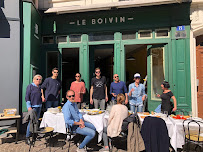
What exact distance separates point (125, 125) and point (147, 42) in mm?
3929

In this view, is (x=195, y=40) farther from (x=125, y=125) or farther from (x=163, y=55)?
(x=125, y=125)

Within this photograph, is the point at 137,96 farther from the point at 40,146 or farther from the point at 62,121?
the point at 40,146

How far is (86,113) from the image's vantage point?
4281 mm

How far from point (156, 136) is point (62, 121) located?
234 cm

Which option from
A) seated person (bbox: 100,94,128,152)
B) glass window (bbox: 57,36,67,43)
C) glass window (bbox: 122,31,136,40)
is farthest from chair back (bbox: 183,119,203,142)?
glass window (bbox: 57,36,67,43)

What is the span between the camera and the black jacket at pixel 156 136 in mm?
2869

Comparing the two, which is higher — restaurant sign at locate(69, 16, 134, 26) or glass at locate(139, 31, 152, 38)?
restaurant sign at locate(69, 16, 134, 26)

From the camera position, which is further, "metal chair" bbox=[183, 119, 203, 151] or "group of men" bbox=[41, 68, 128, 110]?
"group of men" bbox=[41, 68, 128, 110]

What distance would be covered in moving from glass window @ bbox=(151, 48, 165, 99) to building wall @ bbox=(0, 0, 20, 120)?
4900 mm

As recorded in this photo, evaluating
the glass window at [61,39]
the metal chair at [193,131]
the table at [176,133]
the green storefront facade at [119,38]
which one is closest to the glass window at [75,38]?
the green storefront facade at [119,38]

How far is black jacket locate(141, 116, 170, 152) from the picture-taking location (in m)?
2.87

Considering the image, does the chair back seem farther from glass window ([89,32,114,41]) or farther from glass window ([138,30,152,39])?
glass window ([89,32,114,41])

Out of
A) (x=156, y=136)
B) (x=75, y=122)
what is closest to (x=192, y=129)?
(x=156, y=136)

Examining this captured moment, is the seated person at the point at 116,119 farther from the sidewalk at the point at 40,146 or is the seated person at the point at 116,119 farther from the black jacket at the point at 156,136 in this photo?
the sidewalk at the point at 40,146
